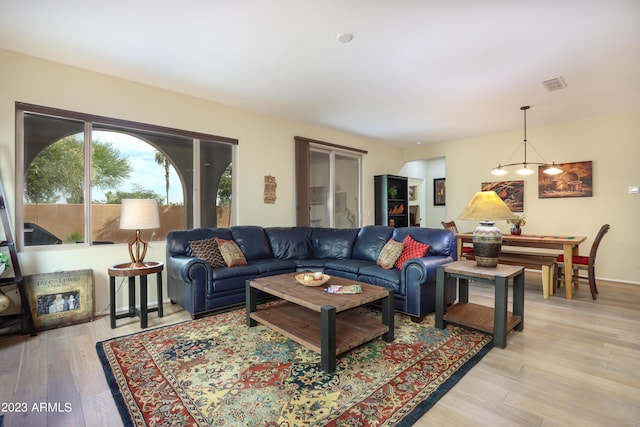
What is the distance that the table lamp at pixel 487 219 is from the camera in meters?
2.73

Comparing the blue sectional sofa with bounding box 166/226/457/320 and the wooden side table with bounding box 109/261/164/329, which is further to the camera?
the blue sectional sofa with bounding box 166/226/457/320

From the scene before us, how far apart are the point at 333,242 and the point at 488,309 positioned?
2.11 meters

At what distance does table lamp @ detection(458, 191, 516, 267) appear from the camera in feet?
8.95

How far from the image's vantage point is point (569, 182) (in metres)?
5.14

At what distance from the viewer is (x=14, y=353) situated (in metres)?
2.40

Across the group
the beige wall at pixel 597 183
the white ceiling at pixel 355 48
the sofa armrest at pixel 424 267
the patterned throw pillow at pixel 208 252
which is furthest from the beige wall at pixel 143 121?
the beige wall at pixel 597 183

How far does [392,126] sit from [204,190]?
3.37 metres

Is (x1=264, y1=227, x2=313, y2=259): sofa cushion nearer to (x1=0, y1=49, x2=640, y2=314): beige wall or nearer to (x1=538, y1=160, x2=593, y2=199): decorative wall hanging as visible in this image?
(x1=0, y1=49, x2=640, y2=314): beige wall

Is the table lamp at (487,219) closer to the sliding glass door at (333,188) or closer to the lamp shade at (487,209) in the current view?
the lamp shade at (487,209)

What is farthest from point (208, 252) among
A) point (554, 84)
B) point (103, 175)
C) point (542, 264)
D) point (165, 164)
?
point (554, 84)

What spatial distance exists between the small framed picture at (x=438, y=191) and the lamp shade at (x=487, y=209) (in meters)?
5.13

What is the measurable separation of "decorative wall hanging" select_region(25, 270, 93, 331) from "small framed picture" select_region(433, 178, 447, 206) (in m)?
7.22

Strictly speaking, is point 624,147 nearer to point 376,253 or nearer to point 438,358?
point 376,253

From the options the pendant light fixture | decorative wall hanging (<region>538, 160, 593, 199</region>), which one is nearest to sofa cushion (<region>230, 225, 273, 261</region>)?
the pendant light fixture
